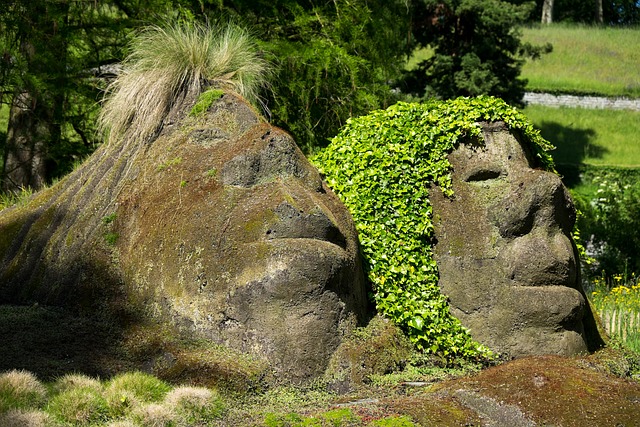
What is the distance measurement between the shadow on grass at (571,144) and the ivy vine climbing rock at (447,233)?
1101 inches

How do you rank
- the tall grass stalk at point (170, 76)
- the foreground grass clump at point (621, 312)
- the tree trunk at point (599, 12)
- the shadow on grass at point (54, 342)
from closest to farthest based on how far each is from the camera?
the shadow on grass at point (54, 342)
the tall grass stalk at point (170, 76)
the foreground grass clump at point (621, 312)
the tree trunk at point (599, 12)

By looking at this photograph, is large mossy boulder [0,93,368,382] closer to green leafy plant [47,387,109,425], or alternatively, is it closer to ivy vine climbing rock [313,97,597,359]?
ivy vine climbing rock [313,97,597,359]

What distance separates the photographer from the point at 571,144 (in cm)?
3903

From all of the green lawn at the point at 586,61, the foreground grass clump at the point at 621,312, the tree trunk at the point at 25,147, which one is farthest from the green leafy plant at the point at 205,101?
the green lawn at the point at 586,61

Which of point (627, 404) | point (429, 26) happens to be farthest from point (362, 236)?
point (429, 26)

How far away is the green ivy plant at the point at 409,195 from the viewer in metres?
7.16

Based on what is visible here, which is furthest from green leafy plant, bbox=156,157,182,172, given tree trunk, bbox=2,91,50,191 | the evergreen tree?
the evergreen tree

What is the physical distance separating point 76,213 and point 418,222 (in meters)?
2.97

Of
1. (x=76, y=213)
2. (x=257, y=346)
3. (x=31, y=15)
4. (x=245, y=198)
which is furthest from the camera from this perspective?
(x=31, y=15)

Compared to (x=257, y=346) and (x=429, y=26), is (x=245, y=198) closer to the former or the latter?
(x=257, y=346)

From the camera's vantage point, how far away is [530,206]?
7137mm

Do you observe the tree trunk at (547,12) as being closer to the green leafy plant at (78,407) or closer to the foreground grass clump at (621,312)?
the foreground grass clump at (621,312)

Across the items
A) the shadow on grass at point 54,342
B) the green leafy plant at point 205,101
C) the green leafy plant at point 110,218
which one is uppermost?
the green leafy plant at point 205,101

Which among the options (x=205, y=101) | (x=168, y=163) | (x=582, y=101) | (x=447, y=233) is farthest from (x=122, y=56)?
(x=582, y=101)
